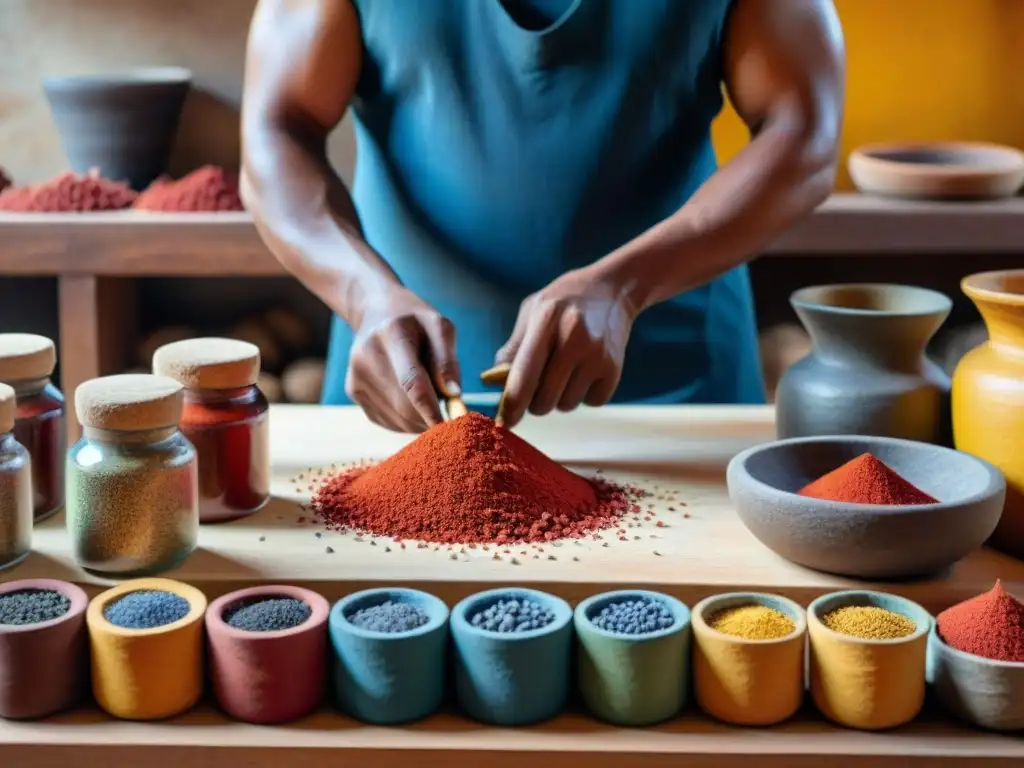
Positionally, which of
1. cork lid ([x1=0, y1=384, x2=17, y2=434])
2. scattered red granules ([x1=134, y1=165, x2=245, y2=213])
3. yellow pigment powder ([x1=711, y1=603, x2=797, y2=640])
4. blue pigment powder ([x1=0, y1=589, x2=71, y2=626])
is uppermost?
cork lid ([x1=0, y1=384, x2=17, y2=434])

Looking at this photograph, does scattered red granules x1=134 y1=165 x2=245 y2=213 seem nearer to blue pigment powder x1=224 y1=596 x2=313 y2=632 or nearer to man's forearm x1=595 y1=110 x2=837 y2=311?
man's forearm x1=595 y1=110 x2=837 y2=311

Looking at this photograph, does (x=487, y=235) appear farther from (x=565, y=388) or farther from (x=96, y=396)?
(x=96, y=396)

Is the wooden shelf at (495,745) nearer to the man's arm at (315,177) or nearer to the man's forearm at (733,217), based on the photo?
the man's arm at (315,177)

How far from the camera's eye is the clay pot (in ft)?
9.68

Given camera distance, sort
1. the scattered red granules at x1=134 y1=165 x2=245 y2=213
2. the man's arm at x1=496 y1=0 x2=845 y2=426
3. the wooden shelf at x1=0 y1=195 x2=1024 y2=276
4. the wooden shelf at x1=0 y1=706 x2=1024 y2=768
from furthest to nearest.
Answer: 1. the scattered red granules at x1=134 y1=165 x2=245 y2=213
2. the wooden shelf at x1=0 y1=195 x2=1024 y2=276
3. the man's arm at x1=496 y1=0 x2=845 y2=426
4. the wooden shelf at x1=0 y1=706 x2=1024 y2=768

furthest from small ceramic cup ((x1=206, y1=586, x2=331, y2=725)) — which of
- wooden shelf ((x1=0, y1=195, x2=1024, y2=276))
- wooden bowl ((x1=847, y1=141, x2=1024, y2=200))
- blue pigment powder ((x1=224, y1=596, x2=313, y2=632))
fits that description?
wooden bowl ((x1=847, y1=141, x2=1024, y2=200))

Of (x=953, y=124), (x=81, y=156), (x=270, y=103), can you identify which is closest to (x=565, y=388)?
(x=270, y=103)

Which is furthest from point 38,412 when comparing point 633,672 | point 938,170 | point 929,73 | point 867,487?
point 929,73

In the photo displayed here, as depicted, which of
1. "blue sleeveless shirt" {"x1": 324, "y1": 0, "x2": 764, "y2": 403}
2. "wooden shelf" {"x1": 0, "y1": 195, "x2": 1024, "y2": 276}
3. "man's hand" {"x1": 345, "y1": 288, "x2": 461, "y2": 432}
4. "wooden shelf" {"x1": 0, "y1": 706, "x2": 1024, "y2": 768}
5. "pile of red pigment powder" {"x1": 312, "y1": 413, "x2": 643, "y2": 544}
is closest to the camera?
"wooden shelf" {"x1": 0, "y1": 706, "x2": 1024, "y2": 768}

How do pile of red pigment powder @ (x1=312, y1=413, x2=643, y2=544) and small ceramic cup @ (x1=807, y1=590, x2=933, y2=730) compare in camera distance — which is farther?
pile of red pigment powder @ (x1=312, y1=413, x2=643, y2=544)

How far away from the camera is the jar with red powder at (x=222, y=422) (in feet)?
4.28

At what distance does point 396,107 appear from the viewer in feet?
6.41

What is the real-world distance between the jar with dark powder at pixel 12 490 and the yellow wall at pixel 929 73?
2.30 metres

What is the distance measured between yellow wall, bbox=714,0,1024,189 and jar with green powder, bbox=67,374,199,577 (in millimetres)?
2257
